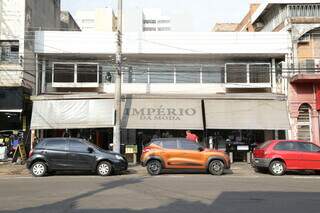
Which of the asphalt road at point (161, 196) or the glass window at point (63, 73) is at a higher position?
the glass window at point (63, 73)

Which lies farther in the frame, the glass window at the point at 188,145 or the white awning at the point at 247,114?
the white awning at the point at 247,114

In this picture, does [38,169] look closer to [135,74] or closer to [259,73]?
[135,74]

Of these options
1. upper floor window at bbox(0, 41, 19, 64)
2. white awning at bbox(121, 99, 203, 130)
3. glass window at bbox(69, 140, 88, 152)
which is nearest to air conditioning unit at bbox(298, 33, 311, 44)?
white awning at bbox(121, 99, 203, 130)

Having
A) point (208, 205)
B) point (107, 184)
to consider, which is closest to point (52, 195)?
point (107, 184)

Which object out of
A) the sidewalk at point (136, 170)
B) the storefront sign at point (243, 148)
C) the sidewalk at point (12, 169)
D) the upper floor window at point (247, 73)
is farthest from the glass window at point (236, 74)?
the sidewalk at point (12, 169)

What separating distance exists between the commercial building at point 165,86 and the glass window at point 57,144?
194 inches

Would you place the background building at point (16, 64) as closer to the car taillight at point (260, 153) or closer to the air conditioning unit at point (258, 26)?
the car taillight at point (260, 153)

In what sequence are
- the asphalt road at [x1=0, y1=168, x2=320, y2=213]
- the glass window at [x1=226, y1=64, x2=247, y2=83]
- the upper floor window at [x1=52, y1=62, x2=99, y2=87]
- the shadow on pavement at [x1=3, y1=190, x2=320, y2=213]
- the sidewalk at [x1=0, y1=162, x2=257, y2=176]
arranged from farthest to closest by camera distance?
the glass window at [x1=226, y1=64, x2=247, y2=83]
the upper floor window at [x1=52, y1=62, x2=99, y2=87]
the sidewalk at [x1=0, y1=162, x2=257, y2=176]
the asphalt road at [x1=0, y1=168, x2=320, y2=213]
the shadow on pavement at [x1=3, y1=190, x2=320, y2=213]

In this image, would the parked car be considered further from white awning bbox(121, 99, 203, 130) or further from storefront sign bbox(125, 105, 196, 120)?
storefront sign bbox(125, 105, 196, 120)

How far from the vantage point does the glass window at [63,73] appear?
2547cm

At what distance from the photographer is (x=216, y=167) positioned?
18812 mm

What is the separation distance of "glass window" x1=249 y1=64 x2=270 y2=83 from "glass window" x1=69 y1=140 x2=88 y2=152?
11.4m

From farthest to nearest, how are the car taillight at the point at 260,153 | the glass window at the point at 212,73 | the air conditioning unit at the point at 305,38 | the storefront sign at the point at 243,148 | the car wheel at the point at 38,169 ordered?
the glass window at the point at 212,73 → the air conditioning unit at the point at 305,38 → the storefront sign at the point at 243,148 → the car taillight at the point at 260,153 → the car wheel at the point at 38,169

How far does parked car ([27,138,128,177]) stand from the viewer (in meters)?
18.6
